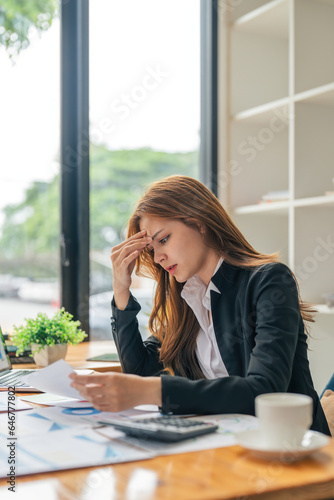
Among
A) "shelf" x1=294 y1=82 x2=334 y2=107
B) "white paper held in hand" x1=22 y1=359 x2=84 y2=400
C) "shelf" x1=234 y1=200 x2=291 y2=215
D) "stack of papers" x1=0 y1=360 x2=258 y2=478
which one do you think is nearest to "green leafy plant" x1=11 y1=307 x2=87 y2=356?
"stack of papers" x1=0 y1=360 x2=258 y2=478

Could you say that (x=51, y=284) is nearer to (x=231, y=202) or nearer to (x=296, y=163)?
(x=231, y=202)

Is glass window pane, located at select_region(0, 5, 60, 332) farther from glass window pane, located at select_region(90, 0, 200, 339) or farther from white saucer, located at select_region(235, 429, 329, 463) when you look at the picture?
white saucer, located at select_region(235, 429, 329, 463)

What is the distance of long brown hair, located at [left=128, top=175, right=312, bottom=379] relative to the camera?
168 cm

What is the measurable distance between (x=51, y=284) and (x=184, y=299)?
1.41 metres

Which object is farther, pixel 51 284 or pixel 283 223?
pixel 283 223

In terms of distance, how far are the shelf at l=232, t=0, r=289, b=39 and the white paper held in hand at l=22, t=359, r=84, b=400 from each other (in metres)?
2.29

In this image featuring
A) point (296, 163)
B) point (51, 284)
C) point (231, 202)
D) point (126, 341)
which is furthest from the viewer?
point (231, 202)

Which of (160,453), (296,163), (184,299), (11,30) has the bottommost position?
(160,453)

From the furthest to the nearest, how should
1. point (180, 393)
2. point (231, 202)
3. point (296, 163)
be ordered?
1. point (231, 202)
2. point (296, 163)
3. point (180, 393)

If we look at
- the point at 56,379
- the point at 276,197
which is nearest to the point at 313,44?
the point at 276,197

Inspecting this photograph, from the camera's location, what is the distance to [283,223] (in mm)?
3361

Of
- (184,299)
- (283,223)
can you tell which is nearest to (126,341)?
(184,299)

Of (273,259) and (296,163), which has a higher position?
(296,163)

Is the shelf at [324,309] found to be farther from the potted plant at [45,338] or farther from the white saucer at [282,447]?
the white saucer at [282,447]
